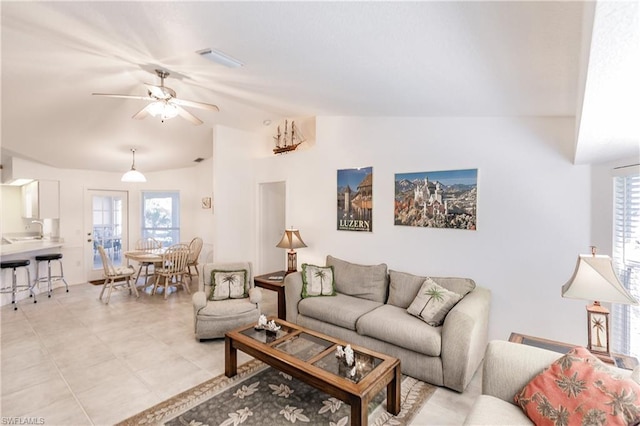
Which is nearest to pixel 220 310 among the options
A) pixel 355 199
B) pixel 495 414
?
pixel 355 199

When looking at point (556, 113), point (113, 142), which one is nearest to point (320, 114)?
point (556, 113)

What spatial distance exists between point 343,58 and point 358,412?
235 cm

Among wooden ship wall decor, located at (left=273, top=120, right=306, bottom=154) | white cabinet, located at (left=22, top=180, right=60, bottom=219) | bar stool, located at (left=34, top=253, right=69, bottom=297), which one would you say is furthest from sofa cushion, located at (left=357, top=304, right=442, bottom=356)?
white cabinet, located at (left=22, top=180, right=60, bottom=219)

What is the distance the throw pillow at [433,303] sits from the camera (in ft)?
9.07

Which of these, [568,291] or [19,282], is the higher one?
[568,291]

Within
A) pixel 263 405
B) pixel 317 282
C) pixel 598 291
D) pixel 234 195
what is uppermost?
pixel 234 195

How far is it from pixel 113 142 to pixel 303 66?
415 cm

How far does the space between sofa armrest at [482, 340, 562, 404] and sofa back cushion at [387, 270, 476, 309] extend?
3.84 feet

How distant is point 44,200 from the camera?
584 cm

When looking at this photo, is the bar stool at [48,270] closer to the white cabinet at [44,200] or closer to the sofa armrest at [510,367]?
the white cabinet at [44,200]

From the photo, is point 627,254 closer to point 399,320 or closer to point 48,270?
point 399,320

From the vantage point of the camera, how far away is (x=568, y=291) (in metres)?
1.93

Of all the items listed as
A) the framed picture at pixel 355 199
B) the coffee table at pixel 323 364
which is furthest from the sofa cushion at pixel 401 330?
the framed picture at pixel 355 199

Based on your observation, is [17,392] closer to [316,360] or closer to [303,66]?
[316,360]
